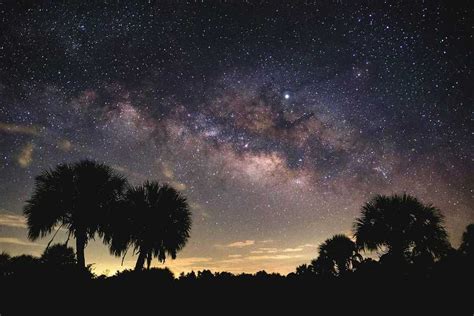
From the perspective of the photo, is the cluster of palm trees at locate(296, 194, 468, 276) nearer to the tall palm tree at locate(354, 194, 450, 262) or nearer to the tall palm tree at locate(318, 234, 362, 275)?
the tall palm tree at locate(354, 194, 450, 262)

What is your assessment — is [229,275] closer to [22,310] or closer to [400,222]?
[22,310]

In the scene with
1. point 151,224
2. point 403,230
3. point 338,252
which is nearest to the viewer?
point 403,230

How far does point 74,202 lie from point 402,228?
16167 mm

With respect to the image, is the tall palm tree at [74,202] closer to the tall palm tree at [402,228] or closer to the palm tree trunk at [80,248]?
the palm tree trunk at [80,248]

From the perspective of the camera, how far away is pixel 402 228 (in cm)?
1423

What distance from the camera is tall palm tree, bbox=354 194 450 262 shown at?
13.8 metres

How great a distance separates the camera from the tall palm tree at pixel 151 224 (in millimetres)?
16828

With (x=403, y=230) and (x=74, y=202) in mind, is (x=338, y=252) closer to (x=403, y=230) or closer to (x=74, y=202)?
(x=403, y=230)

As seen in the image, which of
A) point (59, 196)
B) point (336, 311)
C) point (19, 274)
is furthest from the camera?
point (59, 196)

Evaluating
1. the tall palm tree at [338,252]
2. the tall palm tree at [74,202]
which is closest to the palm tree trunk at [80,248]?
the tall palm tree at [74,202]

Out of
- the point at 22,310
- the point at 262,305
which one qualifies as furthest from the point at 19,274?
the point at 262,305

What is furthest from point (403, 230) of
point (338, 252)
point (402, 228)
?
point (338, 252)

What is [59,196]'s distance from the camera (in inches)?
619

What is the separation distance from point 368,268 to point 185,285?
4.55m
